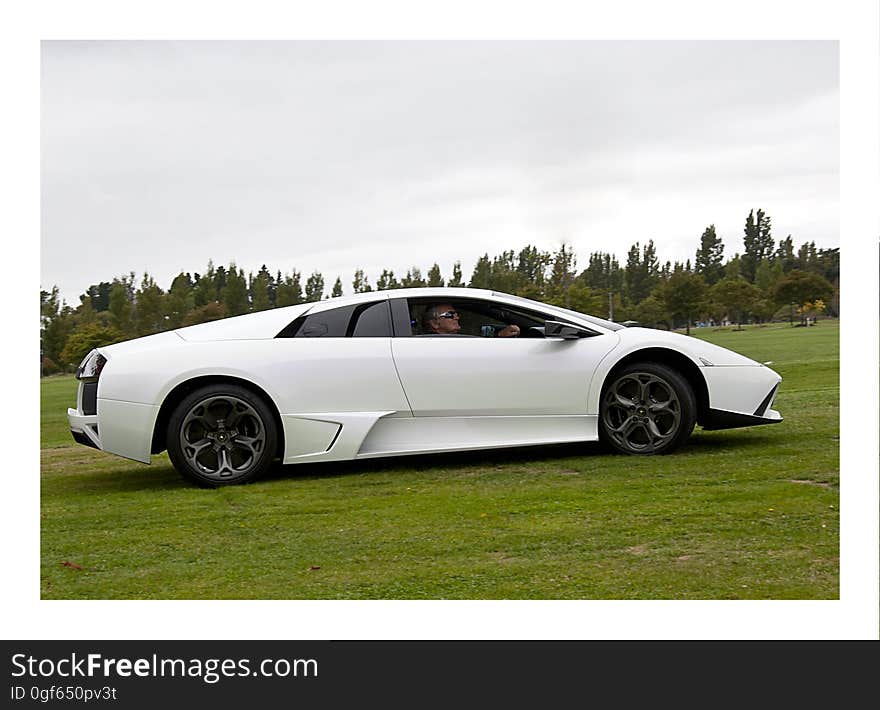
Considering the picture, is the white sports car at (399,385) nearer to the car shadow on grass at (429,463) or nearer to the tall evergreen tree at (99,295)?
the car shadow on grass at (429,463)

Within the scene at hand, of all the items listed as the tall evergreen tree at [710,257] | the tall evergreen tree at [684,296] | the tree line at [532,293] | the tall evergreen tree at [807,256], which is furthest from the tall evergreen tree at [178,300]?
the tall evergreen tree at [807,256]

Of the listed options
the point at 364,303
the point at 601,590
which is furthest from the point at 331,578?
the point at 364,303

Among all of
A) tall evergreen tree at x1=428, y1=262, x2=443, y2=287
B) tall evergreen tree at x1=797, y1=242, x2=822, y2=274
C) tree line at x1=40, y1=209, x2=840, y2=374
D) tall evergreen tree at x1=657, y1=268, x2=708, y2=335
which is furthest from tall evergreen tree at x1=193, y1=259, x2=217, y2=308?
tall evergreen tree at x1=797, y1=242, x2=822, y2=274

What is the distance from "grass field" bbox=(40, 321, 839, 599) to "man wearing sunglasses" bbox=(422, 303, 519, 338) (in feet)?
3.38

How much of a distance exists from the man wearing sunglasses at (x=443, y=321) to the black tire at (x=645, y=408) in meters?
0.92

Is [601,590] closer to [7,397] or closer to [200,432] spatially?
[200,432]

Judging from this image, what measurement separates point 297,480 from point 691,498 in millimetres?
2922

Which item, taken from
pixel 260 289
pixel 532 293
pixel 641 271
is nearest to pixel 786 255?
pixel 641 271

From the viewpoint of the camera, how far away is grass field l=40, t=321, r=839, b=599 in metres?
4.58

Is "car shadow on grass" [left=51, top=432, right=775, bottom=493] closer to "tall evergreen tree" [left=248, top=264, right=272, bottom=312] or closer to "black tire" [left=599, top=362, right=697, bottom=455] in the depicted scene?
"black tire" [left=599, top=362, right=697, bottom=455]

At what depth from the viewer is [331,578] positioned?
4.73 meters

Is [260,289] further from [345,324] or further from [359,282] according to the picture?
[345,324]

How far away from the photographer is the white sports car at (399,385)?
7.16 m

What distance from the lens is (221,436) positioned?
23.6 feet
